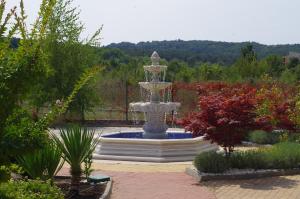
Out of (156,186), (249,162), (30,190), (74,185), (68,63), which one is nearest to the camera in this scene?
(30,190)

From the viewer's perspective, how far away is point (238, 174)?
37.0ft

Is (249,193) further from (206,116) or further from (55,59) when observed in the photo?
(55,59)

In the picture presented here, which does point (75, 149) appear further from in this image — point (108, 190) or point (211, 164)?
point (211, 164)

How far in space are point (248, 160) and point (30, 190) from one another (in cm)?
619

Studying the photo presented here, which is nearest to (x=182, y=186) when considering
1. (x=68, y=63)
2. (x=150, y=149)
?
(x=150, y=149)

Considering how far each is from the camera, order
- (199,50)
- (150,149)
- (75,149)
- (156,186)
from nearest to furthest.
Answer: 1. (75,149)
2. (156,186)
3. (150,149)
4. (199,50)

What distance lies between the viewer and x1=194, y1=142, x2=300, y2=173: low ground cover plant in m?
11.6

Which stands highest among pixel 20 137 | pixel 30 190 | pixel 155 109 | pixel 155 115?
pixel 20 137

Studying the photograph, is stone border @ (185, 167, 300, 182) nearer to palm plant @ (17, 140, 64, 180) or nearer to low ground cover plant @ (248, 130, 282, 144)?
palm plant @ (17, 140, 64, 180)

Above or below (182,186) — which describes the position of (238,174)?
above

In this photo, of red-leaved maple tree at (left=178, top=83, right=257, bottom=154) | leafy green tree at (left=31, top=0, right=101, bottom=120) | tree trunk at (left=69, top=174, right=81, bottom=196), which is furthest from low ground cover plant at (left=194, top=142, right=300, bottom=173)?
leafy green tree at (left=31, top=0, right=101, bottom=120)

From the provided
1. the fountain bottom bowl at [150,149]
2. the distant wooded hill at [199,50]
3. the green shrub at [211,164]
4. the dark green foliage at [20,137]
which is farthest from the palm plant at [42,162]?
the distant wooded hill at [199,50]

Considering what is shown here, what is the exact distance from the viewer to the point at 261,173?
37.6 ft

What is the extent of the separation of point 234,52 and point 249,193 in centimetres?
9876
